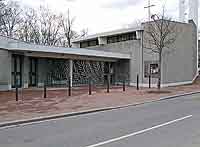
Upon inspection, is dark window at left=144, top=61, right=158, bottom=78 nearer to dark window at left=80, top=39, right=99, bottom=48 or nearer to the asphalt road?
dark window at left=80, top=39, right=99, bottom=48

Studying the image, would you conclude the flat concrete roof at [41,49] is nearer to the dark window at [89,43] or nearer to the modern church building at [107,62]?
the modern church building at [107,62]

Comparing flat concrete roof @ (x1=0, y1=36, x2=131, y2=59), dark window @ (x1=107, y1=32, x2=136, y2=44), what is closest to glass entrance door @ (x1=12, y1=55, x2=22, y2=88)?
flat concrete roof @ (x1=0, y1=36, x2=131, y2=59)

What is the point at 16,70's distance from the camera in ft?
90.3

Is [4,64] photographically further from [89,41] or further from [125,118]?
[89,41]

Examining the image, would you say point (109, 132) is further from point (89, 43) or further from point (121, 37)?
point (89, 43)

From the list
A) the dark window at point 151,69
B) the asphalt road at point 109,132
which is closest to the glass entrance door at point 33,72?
the dark window at point 151,69

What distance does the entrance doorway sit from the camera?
2704 centimetres

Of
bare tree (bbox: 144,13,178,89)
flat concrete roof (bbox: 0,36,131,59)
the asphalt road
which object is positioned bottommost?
the asphalt road

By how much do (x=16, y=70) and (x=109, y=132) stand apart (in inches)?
791

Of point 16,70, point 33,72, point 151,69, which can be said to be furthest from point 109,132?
point 151,69

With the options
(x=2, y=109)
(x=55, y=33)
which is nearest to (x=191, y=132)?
(x=2, y=109)

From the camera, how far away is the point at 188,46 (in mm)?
35938

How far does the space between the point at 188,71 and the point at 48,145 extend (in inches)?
1215

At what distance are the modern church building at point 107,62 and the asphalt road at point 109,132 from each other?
52.3ft
